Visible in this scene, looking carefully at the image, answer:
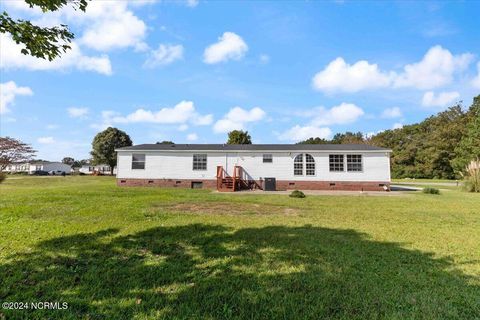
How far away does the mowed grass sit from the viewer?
300cm

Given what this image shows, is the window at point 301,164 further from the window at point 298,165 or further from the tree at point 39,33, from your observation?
the tree at point 39,33

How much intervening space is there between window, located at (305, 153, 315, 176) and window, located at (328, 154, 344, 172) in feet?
4.24

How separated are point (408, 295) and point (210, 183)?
18155mm

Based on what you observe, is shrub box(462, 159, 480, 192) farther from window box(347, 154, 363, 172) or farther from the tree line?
the tree line

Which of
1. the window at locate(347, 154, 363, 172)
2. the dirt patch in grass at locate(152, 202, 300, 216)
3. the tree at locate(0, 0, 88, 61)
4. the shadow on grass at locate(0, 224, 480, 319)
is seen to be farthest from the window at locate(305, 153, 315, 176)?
the tree at locate(0, 0, 88, 61)

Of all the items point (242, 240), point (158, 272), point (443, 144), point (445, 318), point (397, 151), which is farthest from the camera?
point (397, 151)

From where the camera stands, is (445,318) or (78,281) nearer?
(445,318)

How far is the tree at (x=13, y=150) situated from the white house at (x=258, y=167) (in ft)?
127

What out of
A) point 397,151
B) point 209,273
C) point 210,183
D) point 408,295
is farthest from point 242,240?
point 397,151

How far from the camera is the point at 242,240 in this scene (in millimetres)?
5578

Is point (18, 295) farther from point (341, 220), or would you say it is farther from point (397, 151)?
point (397, 151)

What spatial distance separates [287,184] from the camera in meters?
20.5

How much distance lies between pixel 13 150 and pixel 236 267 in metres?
60.7

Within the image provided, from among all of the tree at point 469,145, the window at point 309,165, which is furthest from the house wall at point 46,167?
the tree at point 469,145
